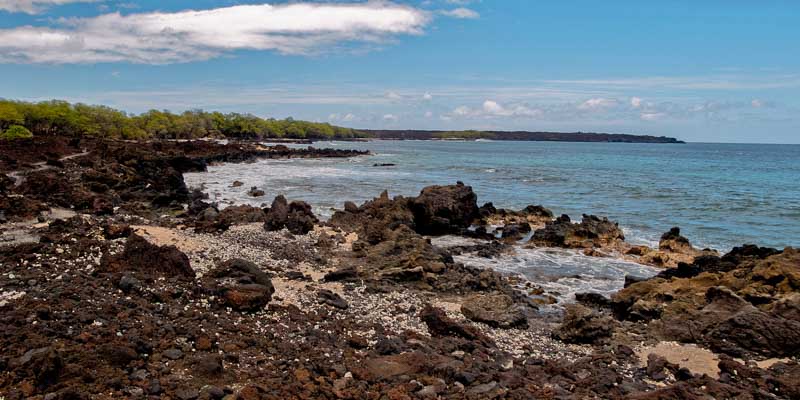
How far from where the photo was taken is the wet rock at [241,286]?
35.3 ft

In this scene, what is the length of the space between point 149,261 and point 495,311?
7.47m

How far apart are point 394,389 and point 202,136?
410 feet

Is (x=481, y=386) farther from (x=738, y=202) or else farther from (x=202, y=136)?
(x=202, y=136)

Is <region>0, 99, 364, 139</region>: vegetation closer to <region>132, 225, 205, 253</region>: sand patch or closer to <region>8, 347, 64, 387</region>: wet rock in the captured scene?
<region>132, 225, 205, 253</region>: sand patch

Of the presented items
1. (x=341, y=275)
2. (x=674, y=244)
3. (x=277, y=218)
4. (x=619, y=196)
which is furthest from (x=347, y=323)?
(x=619, y=196)

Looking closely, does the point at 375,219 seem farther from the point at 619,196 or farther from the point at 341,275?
the point at 619,196

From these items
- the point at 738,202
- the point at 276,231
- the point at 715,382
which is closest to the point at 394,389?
the point at 715,382

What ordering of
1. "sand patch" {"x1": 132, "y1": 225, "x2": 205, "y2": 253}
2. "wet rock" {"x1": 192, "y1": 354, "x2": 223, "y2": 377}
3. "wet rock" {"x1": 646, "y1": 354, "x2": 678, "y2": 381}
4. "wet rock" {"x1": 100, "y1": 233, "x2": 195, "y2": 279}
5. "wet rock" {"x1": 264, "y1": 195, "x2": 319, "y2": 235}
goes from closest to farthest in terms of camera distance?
"wet rock" {"x1": 192, "y1": 354, "x2": 223, "y2": 377} → "wet rock" {"x1": 646, "y1": 354, "x2": 678, "y2": 381} → "wet rock" {"x1": 100, "y1": 233, "x2": 195, "y2": 279} → "sand patch" {"x1": 132, "y1": 225, "x2": 205, "y2": 253} → "wet rock" {"x1": 264, "y1": 195, "x2": 319, "y2": 235}

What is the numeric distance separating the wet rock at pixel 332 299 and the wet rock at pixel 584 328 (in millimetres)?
4421

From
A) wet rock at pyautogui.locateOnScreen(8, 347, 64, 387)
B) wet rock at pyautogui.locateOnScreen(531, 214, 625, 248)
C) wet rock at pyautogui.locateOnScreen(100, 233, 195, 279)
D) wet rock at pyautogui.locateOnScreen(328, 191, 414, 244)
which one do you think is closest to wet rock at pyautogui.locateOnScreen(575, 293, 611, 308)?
wet rock at pyautogui.locateOnScreen(328, 191, 414, 244)

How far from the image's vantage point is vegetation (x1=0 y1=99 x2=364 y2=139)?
79062mm

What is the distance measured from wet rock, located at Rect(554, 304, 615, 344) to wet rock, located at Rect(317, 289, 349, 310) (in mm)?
4421

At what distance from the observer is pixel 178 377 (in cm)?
769

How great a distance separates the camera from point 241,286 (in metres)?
11.2
